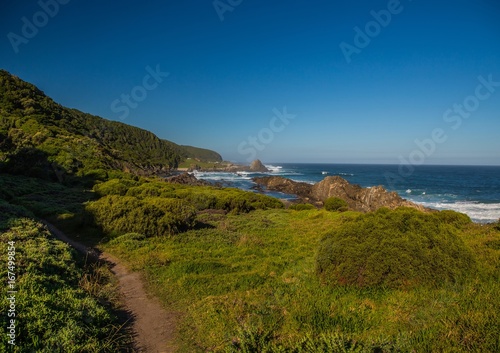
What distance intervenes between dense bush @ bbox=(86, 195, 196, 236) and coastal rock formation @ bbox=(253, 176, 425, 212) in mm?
27648

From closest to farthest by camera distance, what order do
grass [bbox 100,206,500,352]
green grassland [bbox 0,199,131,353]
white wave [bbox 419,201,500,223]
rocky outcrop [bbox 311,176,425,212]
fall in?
grass [bbox 100,206,500,352] < green grassland [bbox 0,199,131,353] < white wave [bbox 419,201,500,223] < rocky outcrop [bbox 311,176,425,212]

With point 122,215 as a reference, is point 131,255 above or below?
below

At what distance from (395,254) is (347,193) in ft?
141

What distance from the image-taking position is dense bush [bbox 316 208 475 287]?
7.19 metres

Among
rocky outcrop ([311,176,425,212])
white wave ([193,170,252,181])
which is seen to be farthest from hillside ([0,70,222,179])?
white wave ([193,170,252,181])

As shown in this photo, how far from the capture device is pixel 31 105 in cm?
6356

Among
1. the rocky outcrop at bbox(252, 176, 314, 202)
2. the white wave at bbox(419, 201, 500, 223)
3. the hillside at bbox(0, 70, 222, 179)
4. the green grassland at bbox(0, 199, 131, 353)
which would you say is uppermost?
the hillside at bbox(0, 70, 222, 179)

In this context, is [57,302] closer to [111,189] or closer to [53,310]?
[53,310]

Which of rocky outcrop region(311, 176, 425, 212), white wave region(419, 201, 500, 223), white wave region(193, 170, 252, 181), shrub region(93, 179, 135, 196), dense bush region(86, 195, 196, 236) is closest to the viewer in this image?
dense bush region(86, 195, 196, 236)

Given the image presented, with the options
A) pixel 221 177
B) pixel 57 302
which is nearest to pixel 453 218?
pixel 57 302

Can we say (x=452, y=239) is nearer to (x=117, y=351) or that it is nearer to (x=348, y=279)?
(x=348, y=279)

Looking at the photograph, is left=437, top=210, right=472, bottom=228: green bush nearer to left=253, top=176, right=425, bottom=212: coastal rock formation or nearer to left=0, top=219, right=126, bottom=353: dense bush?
left=0, top=219, right=126, bottom=353: dense bush

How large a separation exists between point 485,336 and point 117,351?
20.6ft

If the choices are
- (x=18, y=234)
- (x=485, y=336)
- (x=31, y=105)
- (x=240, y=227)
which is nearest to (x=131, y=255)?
(x=18, y=234)
